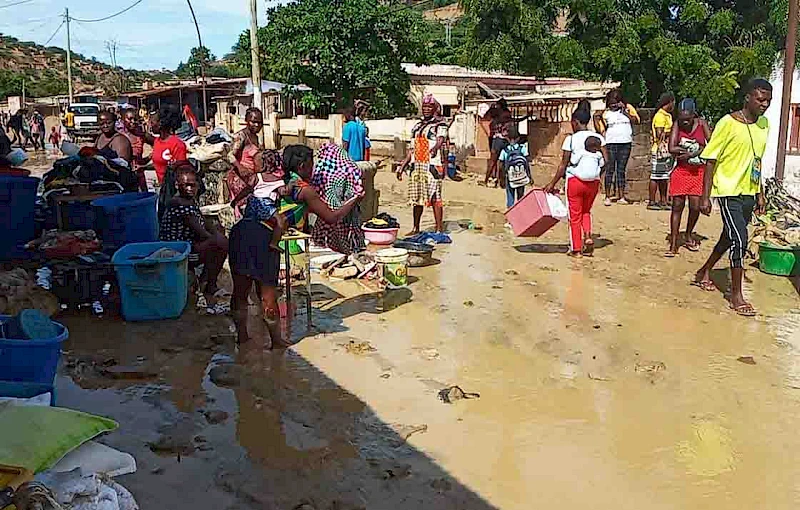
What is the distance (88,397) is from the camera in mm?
4828

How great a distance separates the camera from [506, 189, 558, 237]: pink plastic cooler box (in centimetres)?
851

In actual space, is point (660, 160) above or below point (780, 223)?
above

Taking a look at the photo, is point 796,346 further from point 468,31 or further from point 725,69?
point 468,31

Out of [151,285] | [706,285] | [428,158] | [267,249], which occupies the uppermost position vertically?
[428,158]

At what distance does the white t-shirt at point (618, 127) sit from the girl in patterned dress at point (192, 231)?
281 inches

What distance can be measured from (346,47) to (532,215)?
54.2 feet

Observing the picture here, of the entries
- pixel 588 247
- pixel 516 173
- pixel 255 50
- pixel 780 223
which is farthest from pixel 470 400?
pixel 255 50

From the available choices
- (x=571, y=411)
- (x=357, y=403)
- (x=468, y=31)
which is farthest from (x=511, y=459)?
(x=468, y=31)

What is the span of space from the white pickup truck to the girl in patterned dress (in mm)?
26828

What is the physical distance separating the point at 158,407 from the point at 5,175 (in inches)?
142

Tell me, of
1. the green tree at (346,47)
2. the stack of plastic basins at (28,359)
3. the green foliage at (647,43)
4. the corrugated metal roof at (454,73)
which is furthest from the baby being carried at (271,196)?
the corrugated metal roof at (454,73)

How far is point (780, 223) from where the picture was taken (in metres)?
8.07

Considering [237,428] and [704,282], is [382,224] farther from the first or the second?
[237,428]

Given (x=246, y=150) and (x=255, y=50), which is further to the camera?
(x=255, y=50)
